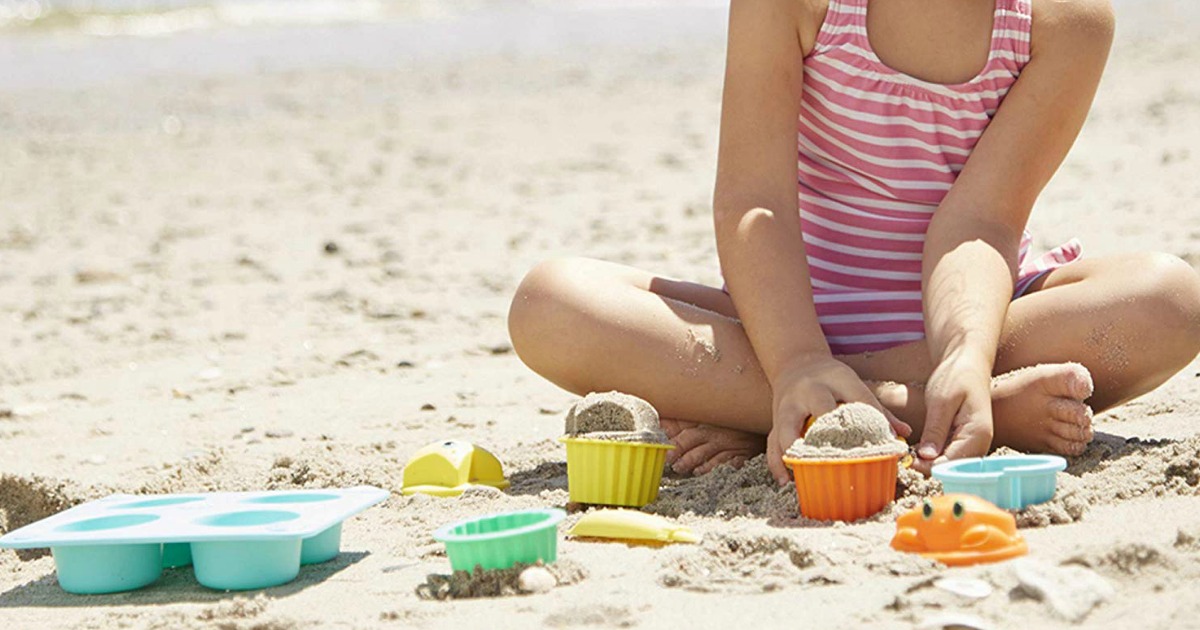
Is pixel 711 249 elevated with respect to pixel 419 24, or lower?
lower

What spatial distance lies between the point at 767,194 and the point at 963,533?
3.38 ft

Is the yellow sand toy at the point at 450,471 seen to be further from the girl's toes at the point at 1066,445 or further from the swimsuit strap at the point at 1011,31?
the swimsuit strap at the point at 1011,31

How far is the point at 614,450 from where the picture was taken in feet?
9.00

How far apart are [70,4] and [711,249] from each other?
50.8 feet

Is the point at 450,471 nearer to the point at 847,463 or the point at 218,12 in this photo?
the point at 847,463

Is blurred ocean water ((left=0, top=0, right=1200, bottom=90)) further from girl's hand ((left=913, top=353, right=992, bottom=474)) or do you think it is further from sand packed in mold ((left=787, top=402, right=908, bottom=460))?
sand packed in mold ((left=787, top=402, right=908, bottom=460))

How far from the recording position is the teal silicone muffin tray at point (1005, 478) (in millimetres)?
2418

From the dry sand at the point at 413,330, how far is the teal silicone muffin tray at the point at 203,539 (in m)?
0.05

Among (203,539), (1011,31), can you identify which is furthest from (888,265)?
(203,539)

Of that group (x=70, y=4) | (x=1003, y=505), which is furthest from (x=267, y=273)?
(x=70, y=4)

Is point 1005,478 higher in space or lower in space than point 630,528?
higher

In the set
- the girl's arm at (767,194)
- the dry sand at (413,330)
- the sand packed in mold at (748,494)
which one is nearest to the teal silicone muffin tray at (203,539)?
the dry sand at (413,330)

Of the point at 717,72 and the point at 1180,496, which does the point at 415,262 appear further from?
the point at 717,72

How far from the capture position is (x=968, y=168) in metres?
3.10
